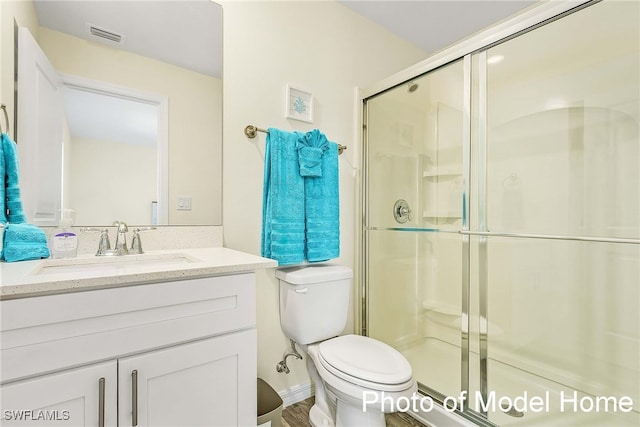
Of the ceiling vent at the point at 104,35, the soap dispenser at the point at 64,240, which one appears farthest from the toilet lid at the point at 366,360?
the ceiling vent at the point at 104,35

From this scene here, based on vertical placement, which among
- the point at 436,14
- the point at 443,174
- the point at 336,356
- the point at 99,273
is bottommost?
the point at 336,356

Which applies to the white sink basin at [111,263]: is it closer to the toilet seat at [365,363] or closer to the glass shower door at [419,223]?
the toilet seat at [365,363]

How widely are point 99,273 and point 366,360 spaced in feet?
3.29

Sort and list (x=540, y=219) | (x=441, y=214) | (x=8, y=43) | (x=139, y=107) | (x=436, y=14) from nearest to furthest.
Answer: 1. (x=8, y=43)
2. (x=139, y=107)
3. (x=540, y=219)
4. (x=441, y=214)
5. (x=436, y=14)

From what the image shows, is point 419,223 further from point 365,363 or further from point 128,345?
point 128,345

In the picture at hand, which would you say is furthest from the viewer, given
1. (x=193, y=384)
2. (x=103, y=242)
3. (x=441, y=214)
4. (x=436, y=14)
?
(x=436, y=14)

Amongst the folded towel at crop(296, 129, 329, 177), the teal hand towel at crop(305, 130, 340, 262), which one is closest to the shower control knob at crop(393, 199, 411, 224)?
the teal hand towel at crop(305, 130, 340, 262)

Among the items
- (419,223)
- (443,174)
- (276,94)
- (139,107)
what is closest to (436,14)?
(443,174)

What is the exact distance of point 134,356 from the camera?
789 mm

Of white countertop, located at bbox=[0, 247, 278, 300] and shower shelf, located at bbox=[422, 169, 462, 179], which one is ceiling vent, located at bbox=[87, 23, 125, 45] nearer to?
white countertop, located at bbox=[0, 247, 278, 300]

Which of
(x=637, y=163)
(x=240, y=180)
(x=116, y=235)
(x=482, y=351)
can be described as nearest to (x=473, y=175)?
(x=637, y=163)

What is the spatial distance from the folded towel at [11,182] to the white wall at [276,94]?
70cm

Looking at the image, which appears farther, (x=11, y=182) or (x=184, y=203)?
(x=184, y=203)

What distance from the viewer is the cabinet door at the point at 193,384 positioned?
2.58 ft
